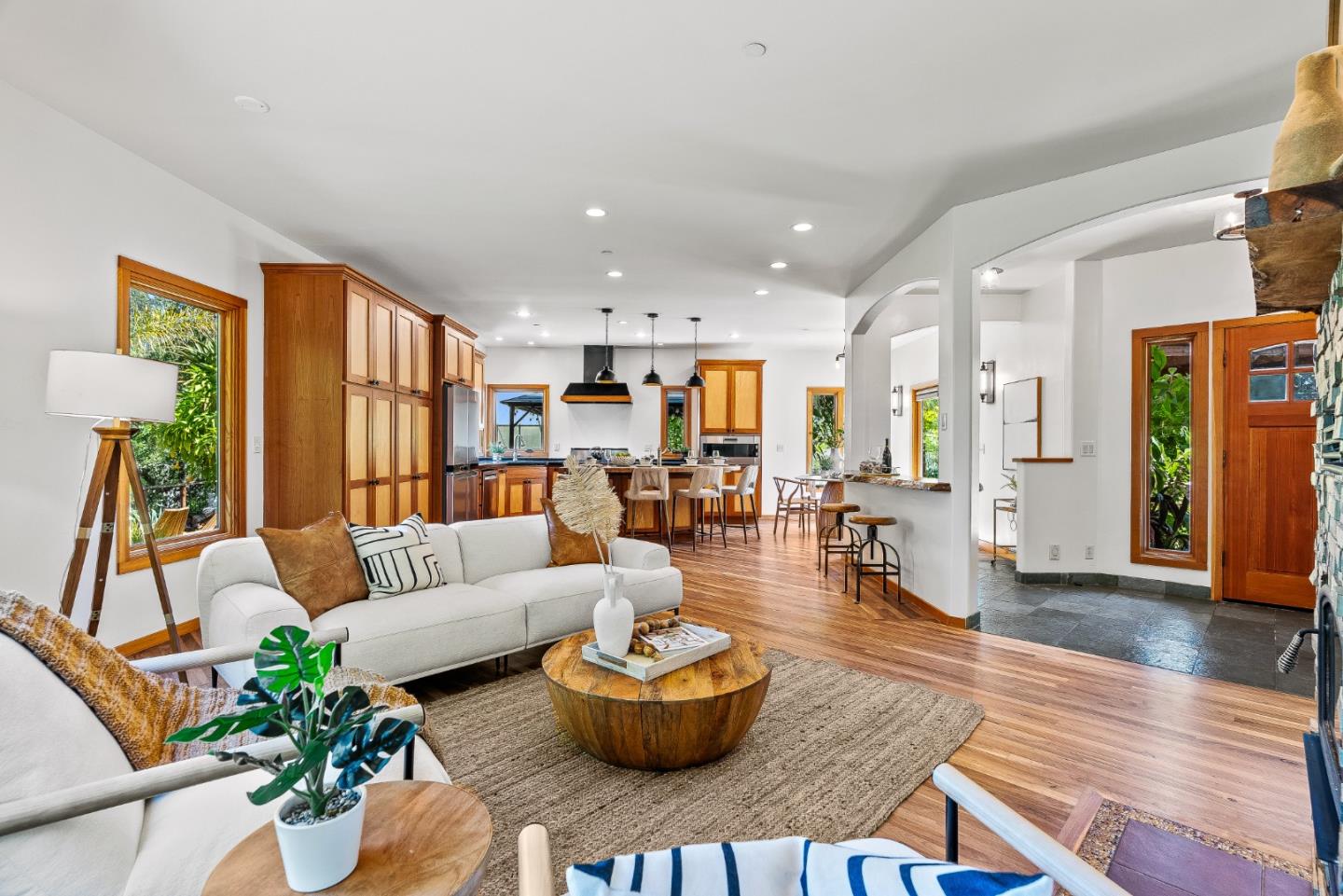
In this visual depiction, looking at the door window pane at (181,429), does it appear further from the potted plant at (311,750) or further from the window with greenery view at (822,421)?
the window with greenery view at (822,421)

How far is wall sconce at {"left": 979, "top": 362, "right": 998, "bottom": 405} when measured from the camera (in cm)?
667

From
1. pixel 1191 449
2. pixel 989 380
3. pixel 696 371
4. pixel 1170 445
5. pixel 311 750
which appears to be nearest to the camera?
pixel 311 750

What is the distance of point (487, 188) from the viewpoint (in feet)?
12.6

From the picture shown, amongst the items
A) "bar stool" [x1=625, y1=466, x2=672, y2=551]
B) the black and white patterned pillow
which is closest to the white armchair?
the black and white patterned pillow

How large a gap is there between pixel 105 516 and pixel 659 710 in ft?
9.07

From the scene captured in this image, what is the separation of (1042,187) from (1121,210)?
46 centimetres

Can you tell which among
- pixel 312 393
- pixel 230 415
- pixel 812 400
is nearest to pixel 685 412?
pixel 812 400

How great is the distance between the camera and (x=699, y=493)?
7.10 metres

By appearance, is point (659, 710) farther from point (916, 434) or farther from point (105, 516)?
point (916, 434)

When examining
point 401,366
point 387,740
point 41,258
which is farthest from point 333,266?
point 387,740

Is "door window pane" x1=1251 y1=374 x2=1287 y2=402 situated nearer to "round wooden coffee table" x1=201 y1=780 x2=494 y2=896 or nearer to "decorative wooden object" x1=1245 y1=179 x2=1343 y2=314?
"decorative wooden object" x1=1245 y1=179 x2=1343 y2=314

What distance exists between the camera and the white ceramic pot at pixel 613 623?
7.68ft

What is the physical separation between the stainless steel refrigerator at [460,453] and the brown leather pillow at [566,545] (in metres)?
2.97

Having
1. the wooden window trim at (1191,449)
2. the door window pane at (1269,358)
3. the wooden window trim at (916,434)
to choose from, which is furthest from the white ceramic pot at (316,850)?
the wooden window trim at (916,434)
